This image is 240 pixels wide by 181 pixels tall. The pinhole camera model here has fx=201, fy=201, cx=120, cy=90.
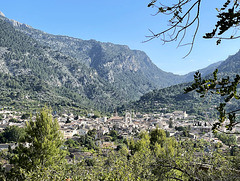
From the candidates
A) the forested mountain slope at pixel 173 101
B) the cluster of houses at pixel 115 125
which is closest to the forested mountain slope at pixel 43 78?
the forested mountain slope at pixel 173 101

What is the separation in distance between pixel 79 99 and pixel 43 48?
69.3 m

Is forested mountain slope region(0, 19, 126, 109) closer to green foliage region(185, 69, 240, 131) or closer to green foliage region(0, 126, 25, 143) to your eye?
green foliage region(0, 126, 25, 143)

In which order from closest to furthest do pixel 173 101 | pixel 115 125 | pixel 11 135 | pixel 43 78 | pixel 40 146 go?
pixel 40 146 < pixel 11 135 < pixel 115 125 < pixel 173 101 < pixel 43 78

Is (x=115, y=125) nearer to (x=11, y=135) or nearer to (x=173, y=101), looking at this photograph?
(x=11, y=135)

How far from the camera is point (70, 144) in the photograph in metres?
42.6

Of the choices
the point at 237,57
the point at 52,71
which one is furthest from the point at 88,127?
the point at 237,57

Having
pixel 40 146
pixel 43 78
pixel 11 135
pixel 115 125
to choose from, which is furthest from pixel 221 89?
pixel 43 78

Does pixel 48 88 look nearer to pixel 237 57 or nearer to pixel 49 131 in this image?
pixel 49 131

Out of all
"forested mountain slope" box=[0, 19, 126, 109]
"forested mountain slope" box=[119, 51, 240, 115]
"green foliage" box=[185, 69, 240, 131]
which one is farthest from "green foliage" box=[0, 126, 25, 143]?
"forested mountain slope" box=[119, 51, 240, 115]

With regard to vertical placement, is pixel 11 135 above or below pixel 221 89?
below

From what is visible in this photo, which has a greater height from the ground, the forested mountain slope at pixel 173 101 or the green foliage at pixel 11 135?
the forested mountain slope at pixel 173 101

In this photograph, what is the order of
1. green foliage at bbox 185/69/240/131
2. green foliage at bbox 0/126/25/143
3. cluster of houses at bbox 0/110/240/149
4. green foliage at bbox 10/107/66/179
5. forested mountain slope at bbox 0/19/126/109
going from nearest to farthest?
1. green foliage at bbox 185/69/240/131
2. green foliage at bbox 10/107/66/179
3. green foliage at bbox 0/126/25/143
4. cluster of houses at bbox 0/110/240/149
5. forested mountain slope at bbox 0/19/126/109

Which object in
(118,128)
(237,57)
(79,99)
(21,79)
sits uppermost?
(237,57)

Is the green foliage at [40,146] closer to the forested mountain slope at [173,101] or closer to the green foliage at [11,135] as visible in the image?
the green foliage at [11,135]
